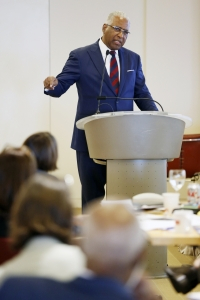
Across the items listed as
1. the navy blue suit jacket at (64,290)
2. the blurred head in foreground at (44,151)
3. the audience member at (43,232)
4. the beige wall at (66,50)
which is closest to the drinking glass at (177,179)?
the blurred head in foreground at (44,151)

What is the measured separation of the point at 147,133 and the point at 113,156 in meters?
0.22

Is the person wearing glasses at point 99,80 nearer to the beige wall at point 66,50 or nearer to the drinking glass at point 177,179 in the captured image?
the drinking glass at point 177,179

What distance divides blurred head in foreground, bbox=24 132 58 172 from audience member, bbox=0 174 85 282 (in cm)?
107

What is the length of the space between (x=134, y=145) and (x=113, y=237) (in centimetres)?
174

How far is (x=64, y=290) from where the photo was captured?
0.88m

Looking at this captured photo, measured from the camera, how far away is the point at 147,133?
2645mm

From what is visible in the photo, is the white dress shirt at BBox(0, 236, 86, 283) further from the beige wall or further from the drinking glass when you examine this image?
the beige wall

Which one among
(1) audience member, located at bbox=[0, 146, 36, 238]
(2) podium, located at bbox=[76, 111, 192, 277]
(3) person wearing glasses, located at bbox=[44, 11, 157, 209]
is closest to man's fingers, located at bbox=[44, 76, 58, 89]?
(3) person wearing glasses, located at bbox=[44, 11, 157, 209]

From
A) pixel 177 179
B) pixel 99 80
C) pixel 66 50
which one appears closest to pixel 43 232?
pixel 177 179

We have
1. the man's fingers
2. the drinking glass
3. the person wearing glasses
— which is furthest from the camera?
the person wearing glasses

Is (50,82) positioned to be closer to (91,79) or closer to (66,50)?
(91,79)

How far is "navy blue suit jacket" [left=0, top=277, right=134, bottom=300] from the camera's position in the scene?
870 mm

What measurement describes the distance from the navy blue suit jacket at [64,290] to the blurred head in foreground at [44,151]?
1255 millimetres

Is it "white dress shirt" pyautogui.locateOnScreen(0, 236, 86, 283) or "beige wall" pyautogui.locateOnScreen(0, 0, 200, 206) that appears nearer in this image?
"white dress shirt" pyautogui.locateOnScreen(0, 236, 86, 283)
